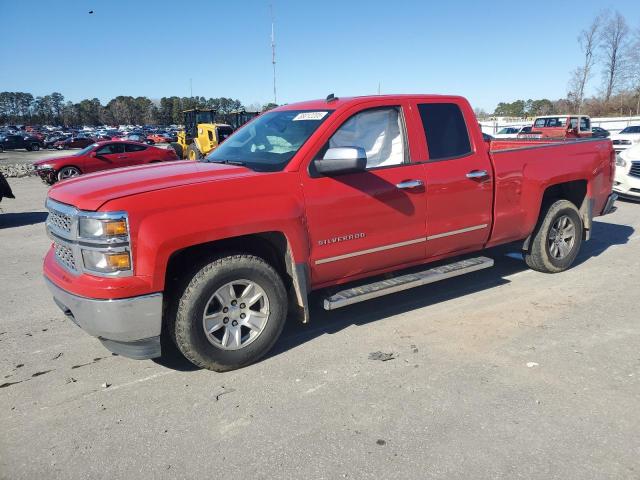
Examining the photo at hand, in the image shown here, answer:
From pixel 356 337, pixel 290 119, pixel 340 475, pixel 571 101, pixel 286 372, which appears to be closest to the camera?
pixel 340 475

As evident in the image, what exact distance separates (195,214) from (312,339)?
1552 millimetres

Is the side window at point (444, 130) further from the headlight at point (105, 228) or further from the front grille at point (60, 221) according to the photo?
the front grille at point (60, 221)

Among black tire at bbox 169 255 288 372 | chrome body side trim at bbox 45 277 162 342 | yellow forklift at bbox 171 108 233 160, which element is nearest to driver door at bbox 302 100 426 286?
black tire at bbox 169 255 288 372

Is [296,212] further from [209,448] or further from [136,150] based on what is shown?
[136,150]

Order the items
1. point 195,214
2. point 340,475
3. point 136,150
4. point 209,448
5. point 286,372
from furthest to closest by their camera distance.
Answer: point 136,150, point 286,372, point 195,214, point 209,448, point 340,475

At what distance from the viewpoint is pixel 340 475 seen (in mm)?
2604

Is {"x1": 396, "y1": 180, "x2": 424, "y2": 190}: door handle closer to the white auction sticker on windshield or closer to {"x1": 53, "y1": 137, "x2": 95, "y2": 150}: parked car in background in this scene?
the white auction sticker on windshield

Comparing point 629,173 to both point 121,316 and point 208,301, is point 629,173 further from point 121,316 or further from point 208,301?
point 121,316

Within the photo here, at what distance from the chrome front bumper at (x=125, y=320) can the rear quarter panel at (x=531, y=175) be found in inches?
133

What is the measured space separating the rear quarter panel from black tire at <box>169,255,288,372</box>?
2.49m

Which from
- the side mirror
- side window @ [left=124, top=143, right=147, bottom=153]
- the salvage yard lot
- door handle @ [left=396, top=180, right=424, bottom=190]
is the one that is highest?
the side mirror

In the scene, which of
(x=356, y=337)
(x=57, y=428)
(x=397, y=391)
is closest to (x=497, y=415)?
(x=397, y=391)

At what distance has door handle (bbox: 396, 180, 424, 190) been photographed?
4.25 meters

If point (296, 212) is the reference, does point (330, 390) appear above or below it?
below
